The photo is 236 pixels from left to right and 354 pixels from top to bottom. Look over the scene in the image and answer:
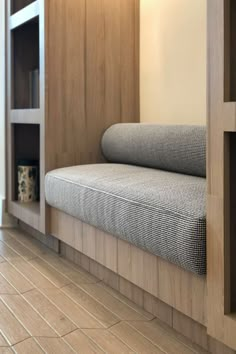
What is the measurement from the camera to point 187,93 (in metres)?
2.14

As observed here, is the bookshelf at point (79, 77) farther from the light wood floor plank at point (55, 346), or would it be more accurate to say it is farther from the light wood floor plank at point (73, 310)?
the light wood floor plank at point (55, 346)

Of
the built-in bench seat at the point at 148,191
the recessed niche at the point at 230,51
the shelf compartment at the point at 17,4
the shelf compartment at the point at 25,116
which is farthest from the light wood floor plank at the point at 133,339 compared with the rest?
the shelf compartment at the point at 17,4

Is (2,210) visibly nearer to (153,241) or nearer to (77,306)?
(77,306)

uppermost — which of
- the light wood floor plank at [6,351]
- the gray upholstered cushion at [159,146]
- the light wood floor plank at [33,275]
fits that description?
the gray upholstered cushion at [159,146]

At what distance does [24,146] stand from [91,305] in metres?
1.38

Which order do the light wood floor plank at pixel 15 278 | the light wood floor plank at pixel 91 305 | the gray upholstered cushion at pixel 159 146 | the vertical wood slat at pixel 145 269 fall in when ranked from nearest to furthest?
1. the vertical wood slat at pixel 145 269
2. the light wood floor plank at pixel 91 305
3. the gray upholstered cushion at pixel 159 146
4. the light wood floor plank at pixel 15 278

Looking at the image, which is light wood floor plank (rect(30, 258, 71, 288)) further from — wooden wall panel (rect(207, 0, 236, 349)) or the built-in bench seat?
wooden wall panel (rect(207, 0, 236, 349))

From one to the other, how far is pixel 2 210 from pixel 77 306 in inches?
53.0

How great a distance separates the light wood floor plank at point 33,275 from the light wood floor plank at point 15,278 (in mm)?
19

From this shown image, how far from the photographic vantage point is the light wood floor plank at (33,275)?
182cm

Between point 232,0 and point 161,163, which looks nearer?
point 232,0

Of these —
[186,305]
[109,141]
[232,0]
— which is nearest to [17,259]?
[109,141]

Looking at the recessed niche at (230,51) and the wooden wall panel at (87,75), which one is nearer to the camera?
the recessed niche at (230,51)

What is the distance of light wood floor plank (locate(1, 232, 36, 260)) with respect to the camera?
224cm
